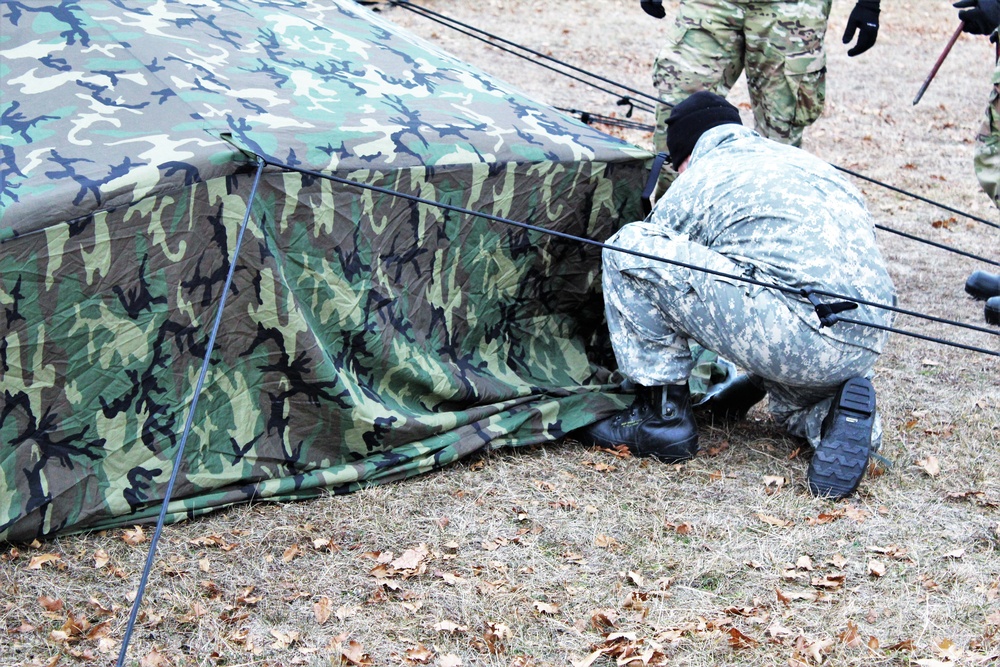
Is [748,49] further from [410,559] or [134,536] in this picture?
[134,536]

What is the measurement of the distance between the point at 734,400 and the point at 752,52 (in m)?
1.98

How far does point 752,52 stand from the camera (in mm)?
5164

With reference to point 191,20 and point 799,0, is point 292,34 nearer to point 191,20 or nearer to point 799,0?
point 191,20

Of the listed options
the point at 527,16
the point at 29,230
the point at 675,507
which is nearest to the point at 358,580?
the point at 675,507

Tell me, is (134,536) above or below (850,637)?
below

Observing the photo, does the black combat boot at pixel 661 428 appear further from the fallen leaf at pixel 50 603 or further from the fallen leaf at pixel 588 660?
the fallen leaf at pixel 50 603

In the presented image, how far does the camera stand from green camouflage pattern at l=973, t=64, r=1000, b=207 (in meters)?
4.93

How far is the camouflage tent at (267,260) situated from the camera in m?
3.01

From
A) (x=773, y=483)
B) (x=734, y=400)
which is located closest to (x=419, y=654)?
(x=773, y=483)

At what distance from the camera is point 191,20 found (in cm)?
382

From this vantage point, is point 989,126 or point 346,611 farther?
point 989,126

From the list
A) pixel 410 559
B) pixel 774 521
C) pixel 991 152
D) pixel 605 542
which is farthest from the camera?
pixel 991 152

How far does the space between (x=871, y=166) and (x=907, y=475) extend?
488 centimetres

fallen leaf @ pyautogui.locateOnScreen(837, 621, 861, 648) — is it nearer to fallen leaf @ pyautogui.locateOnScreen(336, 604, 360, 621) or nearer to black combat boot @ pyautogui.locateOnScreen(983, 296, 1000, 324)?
fallen leaf @ pyautogui.locateOnScreen(336, 604, 360, 621)
